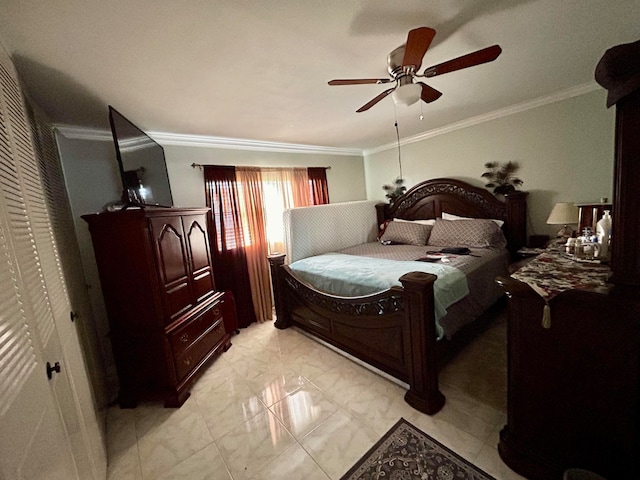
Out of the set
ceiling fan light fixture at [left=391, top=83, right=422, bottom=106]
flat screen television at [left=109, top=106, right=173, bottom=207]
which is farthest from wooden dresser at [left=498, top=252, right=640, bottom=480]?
flat screen television at [left=109, top=106, right=173, bottom=207]

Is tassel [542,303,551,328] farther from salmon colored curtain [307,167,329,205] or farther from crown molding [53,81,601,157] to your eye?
salmon colored curtain [307,167,329,205]

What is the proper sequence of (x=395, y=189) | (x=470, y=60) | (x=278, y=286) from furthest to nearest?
(x=395, y=189)
(x=278, y=286)
(x=470, y=60)

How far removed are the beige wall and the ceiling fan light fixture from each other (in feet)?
7.28

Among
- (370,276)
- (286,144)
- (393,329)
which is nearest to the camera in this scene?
(393,329)

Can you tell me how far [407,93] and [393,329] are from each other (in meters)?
1.52

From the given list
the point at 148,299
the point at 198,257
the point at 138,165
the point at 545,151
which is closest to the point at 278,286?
the point at 198,257

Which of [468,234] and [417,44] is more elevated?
[417,44]

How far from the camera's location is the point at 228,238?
3.06 m

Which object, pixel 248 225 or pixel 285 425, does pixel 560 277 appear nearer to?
pixel 285 425

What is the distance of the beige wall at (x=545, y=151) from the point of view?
2.41 metres

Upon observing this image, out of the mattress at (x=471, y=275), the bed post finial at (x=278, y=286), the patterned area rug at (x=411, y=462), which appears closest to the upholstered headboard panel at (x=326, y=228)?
the bed post finial at (x=278, y=286)

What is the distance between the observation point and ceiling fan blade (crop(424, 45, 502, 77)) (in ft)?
3.99

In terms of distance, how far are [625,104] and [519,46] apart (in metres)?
1.02

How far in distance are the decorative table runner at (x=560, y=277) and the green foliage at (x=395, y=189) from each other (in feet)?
8.66
